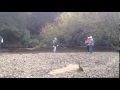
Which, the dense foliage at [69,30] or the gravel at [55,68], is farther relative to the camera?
the dense foliage at [69,30]

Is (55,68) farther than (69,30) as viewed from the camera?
No

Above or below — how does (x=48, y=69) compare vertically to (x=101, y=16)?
below

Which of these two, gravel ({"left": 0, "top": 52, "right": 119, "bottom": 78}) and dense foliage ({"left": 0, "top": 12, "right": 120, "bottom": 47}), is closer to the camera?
gravel ({"left": 0, "top": 52, "right": 119, "bottom": 78})

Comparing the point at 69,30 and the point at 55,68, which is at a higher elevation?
the point at 69,30

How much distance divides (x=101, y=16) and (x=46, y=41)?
33.4 ft

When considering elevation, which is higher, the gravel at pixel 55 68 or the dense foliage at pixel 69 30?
the dense foliage at pixel 69 30

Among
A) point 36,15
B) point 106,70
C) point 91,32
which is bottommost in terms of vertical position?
point 106,70

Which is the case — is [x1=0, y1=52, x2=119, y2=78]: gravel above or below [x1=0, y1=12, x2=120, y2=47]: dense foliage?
below

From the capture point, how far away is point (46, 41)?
1508 inches
